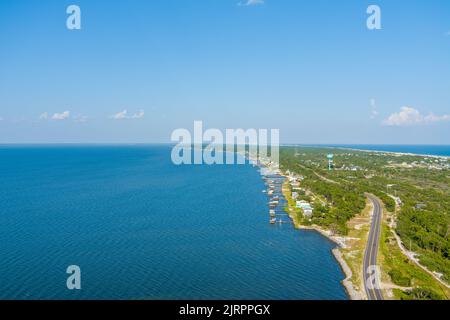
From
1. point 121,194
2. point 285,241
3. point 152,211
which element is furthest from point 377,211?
point 121,194

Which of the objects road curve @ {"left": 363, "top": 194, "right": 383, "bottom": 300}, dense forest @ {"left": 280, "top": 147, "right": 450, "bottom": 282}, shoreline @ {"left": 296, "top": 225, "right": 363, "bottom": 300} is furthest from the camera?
dense forest @ {"left": 280, "top": 147, "right": 450, "bottom": 282}

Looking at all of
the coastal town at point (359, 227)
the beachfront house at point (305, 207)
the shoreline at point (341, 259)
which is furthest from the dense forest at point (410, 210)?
the shoreline at point (341, 259)

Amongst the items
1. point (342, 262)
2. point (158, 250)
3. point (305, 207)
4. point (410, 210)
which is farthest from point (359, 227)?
point (158, 250)

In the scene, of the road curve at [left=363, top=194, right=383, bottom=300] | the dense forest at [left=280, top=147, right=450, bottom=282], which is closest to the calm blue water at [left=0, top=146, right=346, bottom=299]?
the road curve at [left=363, top=194, right=383, bottom=300]

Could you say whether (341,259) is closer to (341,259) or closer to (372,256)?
(341,259)

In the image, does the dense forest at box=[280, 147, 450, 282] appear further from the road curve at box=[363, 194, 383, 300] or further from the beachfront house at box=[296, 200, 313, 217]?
the road curve at box=[363, 194, 383, 300]
